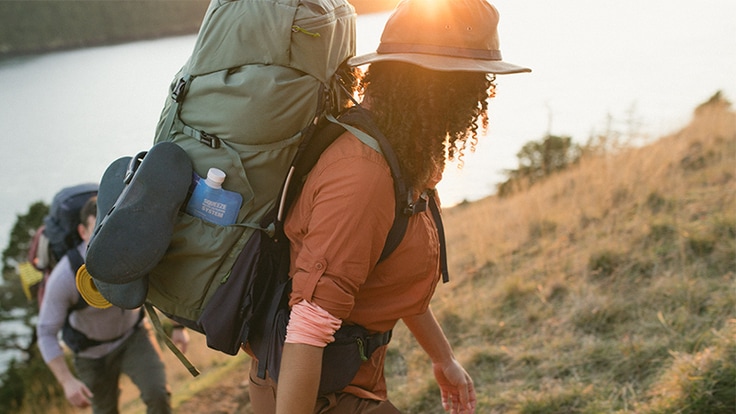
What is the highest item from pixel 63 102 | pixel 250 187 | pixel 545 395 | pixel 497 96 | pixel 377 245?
pixel 497 96

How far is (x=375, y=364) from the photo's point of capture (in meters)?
1.81

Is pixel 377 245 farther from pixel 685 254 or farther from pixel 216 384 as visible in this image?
pixel 216 384

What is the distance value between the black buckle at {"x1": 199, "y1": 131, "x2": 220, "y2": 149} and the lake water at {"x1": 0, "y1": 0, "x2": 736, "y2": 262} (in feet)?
1.45

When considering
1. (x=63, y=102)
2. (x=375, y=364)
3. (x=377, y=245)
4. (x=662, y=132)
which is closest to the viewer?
(x=377, y=245)

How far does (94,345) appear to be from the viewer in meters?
3.66

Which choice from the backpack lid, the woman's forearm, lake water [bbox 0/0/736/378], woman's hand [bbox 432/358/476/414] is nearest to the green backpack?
the backpack lid

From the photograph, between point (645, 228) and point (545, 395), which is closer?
point (545, 395)

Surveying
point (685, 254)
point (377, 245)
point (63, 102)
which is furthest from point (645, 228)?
point (63, 102)

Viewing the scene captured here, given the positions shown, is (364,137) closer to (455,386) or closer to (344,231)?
(344,231)

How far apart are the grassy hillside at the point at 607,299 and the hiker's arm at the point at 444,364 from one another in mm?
940

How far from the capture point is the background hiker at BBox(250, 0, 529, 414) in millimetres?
1438

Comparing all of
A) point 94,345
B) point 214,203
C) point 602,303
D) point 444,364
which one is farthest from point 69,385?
point 602,303

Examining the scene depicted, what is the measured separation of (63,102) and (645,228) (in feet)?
137

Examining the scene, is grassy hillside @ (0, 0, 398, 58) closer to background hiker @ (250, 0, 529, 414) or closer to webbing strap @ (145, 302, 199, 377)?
webbing strap @ (145, 302, 199, 377)
